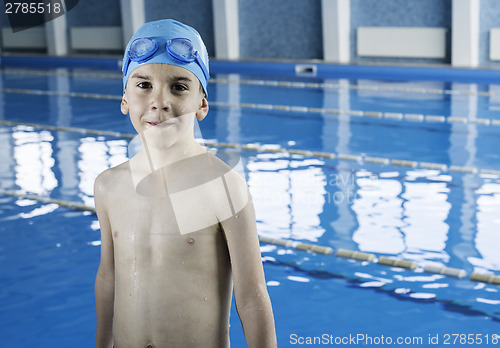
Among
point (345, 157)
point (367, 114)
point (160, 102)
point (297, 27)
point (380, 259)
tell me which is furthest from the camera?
point (297, 27)

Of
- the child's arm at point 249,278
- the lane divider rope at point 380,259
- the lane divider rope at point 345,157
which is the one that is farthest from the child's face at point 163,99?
the lane divider rope at point 345,157

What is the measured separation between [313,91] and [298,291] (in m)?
6.54

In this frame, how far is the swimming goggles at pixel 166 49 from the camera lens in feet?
3.98

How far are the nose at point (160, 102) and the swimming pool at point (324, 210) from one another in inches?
62.4

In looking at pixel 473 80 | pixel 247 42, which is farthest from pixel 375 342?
pixel 247 42

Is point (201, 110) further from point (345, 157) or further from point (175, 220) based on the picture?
point (345, 157)

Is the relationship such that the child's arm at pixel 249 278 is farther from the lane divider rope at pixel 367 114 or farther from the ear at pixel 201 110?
the lane divider rope at pixel 367 114

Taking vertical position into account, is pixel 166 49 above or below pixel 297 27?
below

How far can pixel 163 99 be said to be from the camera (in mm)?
1211

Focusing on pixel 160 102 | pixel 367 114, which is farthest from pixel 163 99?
pixel 367 114

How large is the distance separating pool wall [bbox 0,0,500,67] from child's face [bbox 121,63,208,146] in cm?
1003

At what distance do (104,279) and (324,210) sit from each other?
2814mm

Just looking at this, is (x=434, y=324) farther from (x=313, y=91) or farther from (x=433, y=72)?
(x=433, y=72)

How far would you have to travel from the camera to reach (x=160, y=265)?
4.22 feet
